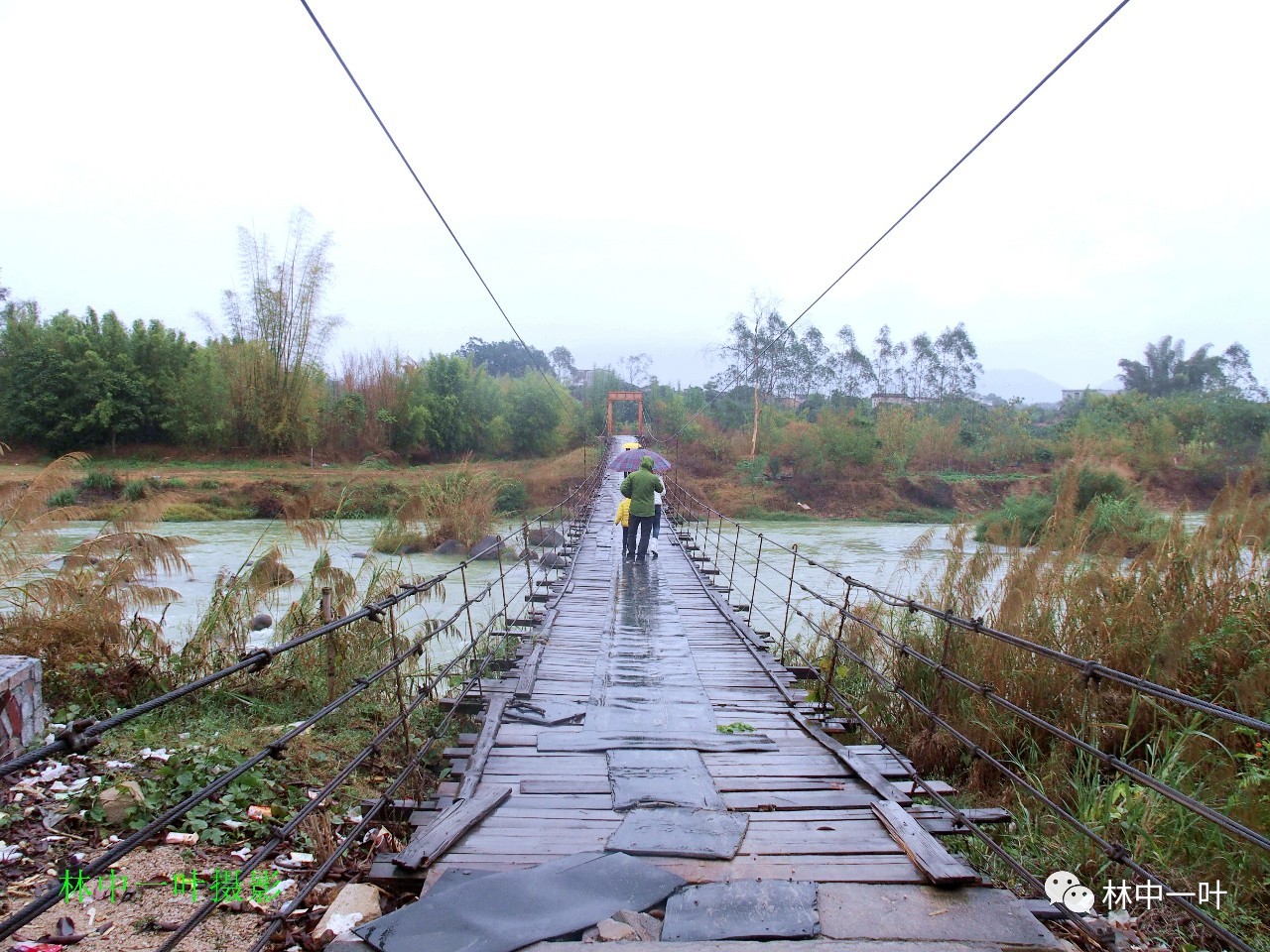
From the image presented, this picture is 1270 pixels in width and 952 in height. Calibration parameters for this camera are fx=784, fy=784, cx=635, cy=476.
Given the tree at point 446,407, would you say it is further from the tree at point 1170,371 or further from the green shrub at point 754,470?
the tree at point 1170,371

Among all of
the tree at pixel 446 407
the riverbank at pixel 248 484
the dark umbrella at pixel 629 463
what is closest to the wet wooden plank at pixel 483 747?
the dark umbrella at pixel 629 463

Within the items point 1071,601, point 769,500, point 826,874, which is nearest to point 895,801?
point 826,874

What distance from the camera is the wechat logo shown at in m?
1.77

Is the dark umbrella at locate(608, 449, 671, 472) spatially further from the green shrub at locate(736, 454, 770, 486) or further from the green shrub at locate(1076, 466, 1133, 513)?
the green shrub at locate(736, 454, 770, 486)

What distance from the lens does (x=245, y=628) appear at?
453 cm

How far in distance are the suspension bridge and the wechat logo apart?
0.03 m

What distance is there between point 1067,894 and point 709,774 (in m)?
1.20

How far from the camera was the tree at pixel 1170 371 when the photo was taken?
103 feet

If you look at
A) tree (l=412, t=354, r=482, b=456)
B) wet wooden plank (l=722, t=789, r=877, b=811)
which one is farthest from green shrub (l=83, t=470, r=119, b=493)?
wet wooden plank (l=722, t=789, r=877, b=811)

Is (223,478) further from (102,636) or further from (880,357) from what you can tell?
(880,357)

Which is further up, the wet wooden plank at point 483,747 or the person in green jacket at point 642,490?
the person in green jacket at point 642,490

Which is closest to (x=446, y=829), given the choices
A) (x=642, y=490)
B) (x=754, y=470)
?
(x=642, y=490)

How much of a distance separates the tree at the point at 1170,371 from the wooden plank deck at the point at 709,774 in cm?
3322

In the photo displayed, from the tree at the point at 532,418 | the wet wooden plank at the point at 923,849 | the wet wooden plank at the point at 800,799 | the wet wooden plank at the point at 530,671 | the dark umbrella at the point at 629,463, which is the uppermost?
the tree at the point at 532,418
